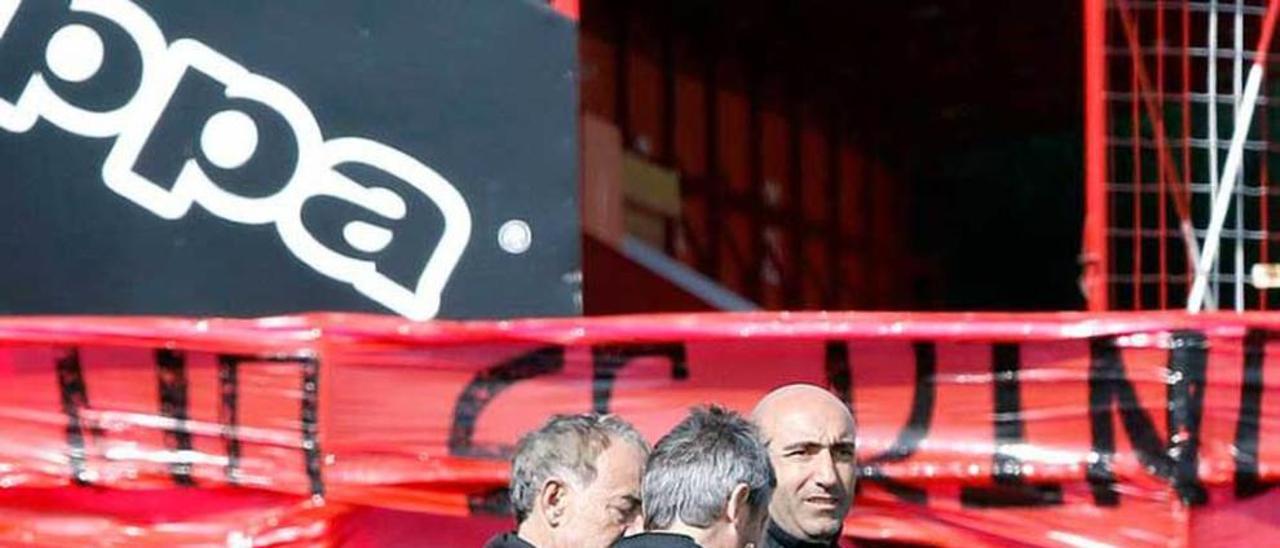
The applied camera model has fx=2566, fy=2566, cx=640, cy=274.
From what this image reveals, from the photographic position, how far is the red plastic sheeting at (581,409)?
6.48m

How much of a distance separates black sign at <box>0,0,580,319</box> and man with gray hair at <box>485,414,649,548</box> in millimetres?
2393

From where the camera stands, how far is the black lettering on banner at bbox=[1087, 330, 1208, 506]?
6.43 meters

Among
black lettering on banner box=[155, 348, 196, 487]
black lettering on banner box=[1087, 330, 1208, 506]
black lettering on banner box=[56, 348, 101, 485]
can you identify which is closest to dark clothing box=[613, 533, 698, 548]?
black lettering on banner box=[1087, 330, 1208, 506]

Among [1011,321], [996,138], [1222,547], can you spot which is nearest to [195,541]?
[1011,321]

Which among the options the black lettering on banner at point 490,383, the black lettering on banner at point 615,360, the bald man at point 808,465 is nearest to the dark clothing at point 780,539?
the bald man at point 808,465

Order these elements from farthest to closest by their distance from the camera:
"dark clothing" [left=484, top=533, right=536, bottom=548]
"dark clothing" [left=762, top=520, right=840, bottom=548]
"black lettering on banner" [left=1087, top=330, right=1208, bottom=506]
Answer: "black lettering on banner" [left=1087, top=330, right=1208, bottom=506], "dark clothing" [left=762, top=520, right=840, bottom=548], "dark clothing" [left=484, top=533, right=536, bottom=548]

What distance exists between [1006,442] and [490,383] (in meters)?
1.33

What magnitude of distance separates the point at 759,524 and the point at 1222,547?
235 centimetres

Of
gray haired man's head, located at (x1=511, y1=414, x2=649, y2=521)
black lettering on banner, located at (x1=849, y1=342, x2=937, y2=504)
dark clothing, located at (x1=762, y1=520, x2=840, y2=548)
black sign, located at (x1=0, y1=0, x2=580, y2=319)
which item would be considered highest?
black sign, located at (x1=0, y1=0, x2=580, y2=319)

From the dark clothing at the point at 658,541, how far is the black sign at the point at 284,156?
293cm

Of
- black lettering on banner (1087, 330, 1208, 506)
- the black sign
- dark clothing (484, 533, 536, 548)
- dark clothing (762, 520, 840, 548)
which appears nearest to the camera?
dark clothing (484, 533, 536, 548)

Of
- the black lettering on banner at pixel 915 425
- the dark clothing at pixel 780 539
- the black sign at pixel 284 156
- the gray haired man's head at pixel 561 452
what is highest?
the black sign at pixel 284 156

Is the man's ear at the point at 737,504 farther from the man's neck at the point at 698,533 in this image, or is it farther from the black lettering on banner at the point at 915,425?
the black lettering on banner at the point at 915,425

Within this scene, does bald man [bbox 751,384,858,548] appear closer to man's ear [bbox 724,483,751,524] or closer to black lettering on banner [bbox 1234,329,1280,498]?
man's ear [bbox 724,483,751,524]
